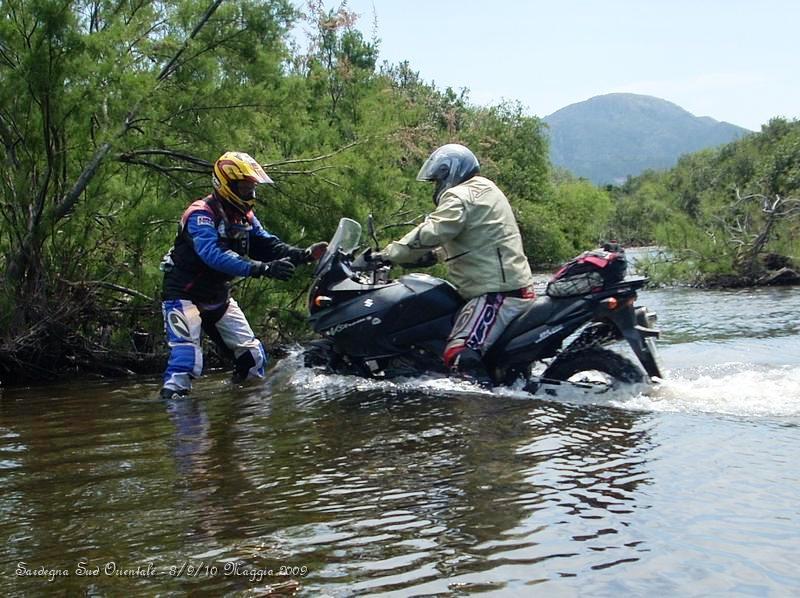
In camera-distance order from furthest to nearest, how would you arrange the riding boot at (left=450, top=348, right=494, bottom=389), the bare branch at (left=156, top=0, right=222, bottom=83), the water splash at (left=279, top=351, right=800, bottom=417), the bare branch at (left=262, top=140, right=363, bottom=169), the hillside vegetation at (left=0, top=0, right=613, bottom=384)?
the bare branch at (left=262, top=140, right=363, bottom=169) < the bare branch at (left=156, top=0, right=222, bottom=83) < the hillside vegetation at (left=0, top=0, right=613, bottom=384) < the riding boot at (left=450, top=348, right=494, bottom=389) < the water splash at (left=279, top=351, right=800, bottom=417)

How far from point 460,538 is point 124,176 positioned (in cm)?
751

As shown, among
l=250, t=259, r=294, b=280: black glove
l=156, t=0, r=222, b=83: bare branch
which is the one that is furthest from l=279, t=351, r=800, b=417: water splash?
l=156, t=0, r=222, b=83: bare branch

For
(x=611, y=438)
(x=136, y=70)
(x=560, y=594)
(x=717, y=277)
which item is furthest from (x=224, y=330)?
(x=717, y=277)

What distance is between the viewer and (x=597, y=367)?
6414 mm

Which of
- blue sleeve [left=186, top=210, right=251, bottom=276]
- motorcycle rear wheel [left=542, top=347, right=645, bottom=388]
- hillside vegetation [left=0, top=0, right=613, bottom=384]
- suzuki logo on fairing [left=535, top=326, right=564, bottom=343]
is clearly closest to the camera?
motorcycle rear wheel [left=542, top=347, right=645, bottom=388]

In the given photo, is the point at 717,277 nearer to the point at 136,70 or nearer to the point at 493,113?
the point at 136,70

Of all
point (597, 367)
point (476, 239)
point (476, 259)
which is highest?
point (476, 239)

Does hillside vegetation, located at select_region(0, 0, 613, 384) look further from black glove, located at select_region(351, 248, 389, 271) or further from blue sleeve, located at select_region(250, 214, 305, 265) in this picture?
black glove, located at select_region(351, 248, 389, 271)

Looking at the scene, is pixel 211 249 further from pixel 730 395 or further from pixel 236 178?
pixel 730 395

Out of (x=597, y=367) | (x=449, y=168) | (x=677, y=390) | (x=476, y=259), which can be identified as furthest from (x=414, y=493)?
(x=449, y=168)

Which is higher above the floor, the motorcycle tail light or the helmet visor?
the helmet visor

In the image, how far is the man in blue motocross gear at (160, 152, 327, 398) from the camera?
705 centimetres

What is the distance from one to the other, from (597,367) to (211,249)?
3190 millimetres

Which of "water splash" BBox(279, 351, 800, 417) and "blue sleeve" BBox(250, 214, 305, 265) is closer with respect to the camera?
"water splash" BBox(279, 351, 800, 417)
